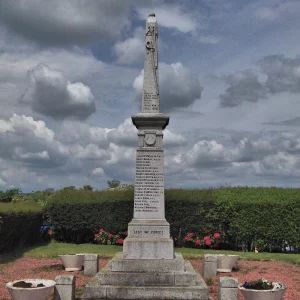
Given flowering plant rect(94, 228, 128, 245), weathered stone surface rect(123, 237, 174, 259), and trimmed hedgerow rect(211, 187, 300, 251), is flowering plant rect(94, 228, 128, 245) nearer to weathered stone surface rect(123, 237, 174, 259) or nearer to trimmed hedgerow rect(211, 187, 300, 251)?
trimmed hedgerow rect(211, 187, 300, 251)

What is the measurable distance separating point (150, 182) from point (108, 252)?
27.0 feet

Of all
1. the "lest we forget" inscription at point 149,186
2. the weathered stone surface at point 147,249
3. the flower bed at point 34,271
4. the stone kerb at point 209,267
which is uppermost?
the "lest we forget" inscription at point 149,186

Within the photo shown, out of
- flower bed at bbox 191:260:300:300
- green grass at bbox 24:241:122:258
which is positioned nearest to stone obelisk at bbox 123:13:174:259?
flower bed at bbox 191:260:300:300

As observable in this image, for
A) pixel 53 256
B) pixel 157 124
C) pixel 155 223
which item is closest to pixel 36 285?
pixel 155 223

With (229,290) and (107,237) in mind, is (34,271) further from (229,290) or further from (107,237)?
(107,237)

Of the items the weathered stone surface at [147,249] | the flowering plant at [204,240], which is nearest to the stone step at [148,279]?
the weathered stone surface at [147,249]

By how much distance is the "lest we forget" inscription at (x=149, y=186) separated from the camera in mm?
10242

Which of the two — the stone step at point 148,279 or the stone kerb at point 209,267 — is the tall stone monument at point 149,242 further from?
the stone kerb at point 209,267

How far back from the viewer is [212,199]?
19.7 metres

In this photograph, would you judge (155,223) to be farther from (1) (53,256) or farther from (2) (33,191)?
(2) (33,191)

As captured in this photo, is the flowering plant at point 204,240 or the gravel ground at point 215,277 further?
the flowering plant at point 204,240

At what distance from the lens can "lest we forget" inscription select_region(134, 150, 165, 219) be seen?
10.2 meters

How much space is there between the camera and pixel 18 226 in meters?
18.8

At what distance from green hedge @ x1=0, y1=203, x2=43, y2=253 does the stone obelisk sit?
8906 millimetres
